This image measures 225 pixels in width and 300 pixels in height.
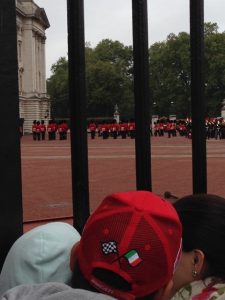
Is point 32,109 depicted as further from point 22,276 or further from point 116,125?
point 22,276

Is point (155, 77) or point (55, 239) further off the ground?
point (155, 77)

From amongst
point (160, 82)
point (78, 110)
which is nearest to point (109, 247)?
point (78, 110)

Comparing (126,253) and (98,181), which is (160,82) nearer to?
(98,181)

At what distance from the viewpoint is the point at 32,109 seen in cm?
5659

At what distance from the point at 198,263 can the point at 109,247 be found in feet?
1.03

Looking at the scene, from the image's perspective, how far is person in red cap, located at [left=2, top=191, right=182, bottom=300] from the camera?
1.06m

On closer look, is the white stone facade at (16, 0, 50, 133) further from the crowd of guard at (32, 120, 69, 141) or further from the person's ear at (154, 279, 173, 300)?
the person's ear at (154, 279, 173, 300)

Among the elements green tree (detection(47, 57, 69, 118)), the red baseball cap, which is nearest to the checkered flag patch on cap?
the red baseball cap

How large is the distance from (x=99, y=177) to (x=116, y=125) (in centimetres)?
2843

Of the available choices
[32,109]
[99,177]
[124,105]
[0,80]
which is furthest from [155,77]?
[0,80]

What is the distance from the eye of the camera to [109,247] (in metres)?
1.07

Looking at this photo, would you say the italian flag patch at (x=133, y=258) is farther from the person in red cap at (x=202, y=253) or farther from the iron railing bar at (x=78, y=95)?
the iron railing bar at (x=78, y=95)

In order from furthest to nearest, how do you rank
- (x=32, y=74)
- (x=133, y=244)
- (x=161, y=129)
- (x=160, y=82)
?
(x=32, y=74) < (x=160, y=82) < (x=161, y=129) < (x=133, y=244)

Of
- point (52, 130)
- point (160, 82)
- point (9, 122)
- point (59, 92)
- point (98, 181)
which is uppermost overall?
point (160, 82)
